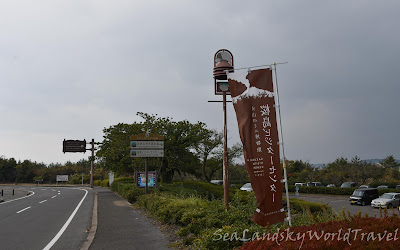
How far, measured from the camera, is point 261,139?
555 cm

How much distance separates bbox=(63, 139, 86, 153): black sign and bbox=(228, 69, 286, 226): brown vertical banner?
44.1 metres

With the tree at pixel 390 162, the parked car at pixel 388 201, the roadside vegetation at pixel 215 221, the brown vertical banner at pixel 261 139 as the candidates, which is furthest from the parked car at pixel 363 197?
the tree at pixel 390 162

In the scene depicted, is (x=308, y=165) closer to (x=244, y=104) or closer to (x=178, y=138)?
(x=178, y=138)

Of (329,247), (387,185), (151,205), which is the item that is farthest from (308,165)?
(329,247)

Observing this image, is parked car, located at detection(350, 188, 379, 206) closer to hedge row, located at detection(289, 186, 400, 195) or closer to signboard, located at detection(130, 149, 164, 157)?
hedge row, located at detection(289, 186, 400, 195)

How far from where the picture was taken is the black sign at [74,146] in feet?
149

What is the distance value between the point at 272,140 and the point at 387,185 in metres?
39.2

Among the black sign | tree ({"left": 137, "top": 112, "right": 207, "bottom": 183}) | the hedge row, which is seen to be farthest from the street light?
the black sign

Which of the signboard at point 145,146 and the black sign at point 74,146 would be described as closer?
the signboard at point 145,146

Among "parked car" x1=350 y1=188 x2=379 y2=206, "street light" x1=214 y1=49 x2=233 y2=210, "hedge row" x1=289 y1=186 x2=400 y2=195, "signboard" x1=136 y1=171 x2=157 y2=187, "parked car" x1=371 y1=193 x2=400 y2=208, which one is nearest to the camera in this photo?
"street light" x1=214 y1=49 x2=233 y2=210

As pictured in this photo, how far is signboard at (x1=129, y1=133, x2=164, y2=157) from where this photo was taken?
65.5 feet

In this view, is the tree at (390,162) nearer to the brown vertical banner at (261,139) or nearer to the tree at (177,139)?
the tree at (177,139)

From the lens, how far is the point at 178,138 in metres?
29.7

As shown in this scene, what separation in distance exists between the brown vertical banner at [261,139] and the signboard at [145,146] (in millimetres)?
14882
